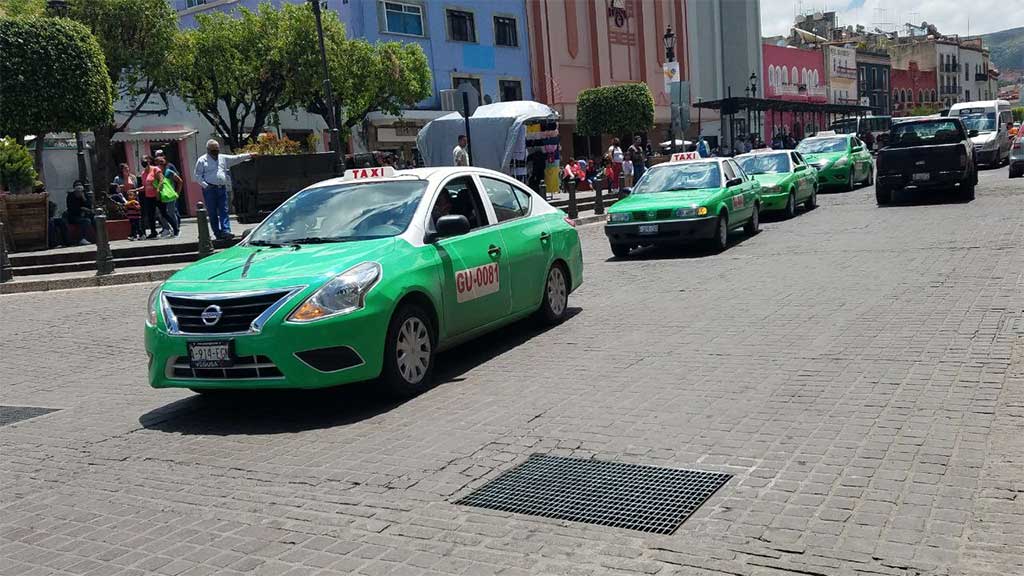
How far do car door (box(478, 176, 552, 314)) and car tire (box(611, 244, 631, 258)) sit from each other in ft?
19.3

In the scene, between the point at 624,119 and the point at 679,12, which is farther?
the point at 679,12

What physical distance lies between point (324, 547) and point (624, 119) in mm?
36462

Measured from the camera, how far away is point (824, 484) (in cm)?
449

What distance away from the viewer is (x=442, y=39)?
133 ft

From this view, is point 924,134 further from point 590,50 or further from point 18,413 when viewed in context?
point 590,50

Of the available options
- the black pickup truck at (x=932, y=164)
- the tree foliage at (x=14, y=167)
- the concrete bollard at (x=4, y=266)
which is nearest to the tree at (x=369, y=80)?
the tree foliage at (x=14, y=167)

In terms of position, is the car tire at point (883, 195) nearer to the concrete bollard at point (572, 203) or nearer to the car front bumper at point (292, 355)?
the concrete bollard at point (572, 203)

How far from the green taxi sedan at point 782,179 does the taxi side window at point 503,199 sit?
37.5ft

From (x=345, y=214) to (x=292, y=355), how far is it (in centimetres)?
176

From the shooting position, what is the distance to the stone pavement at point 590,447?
156 inches

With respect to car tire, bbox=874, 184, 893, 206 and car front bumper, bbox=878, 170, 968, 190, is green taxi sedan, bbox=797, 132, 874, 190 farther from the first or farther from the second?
car front bumper, bbox=878, 170, 968, 190

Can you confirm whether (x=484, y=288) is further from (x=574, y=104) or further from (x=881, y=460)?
(x=574, y=104)

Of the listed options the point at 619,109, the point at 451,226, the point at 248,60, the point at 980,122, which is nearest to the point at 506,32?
the point at 619,109

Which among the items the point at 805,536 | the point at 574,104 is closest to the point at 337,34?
the point at 574,104
